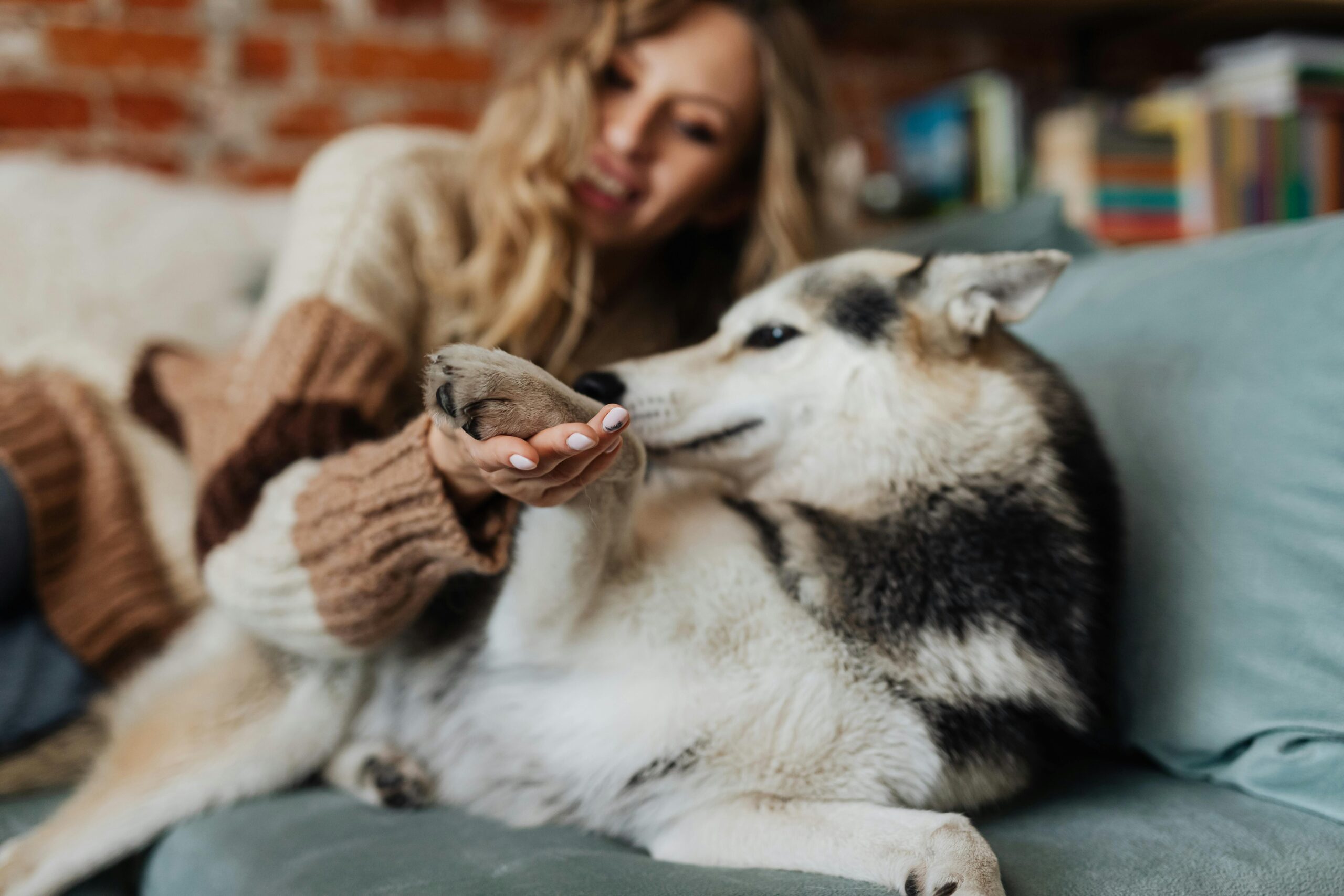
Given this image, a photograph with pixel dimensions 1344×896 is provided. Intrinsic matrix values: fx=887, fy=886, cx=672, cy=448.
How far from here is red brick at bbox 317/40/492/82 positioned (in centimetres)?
226

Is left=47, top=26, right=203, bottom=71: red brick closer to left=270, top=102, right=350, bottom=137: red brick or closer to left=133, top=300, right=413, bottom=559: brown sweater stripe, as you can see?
left=270, top=102, right=350, bottom=137: red brick

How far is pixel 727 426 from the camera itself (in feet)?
3.31

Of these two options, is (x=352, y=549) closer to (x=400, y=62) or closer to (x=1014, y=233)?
(x=1014, y=233)

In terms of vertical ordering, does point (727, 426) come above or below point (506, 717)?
above

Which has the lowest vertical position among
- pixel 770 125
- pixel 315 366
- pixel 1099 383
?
pixel 1099 383

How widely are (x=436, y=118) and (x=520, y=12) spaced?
1.23 feet

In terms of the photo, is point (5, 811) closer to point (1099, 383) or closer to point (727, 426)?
point (727, 426)

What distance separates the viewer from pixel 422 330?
1351mm

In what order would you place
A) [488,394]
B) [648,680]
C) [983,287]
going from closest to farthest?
[488,394] < [648,680] < [983,287]

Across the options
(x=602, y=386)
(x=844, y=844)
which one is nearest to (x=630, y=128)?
(x=602, y=386)

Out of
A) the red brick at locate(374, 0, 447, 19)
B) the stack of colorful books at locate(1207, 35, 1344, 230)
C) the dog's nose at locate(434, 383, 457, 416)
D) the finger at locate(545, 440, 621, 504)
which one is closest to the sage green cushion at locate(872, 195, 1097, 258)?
the stack of colorful books at locate(1207, 35, 1344, 230)

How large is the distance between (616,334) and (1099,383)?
0.76 metres

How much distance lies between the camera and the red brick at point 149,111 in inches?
83.0

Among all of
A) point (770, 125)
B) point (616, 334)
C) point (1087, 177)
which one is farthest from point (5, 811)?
point (1087, 177)
